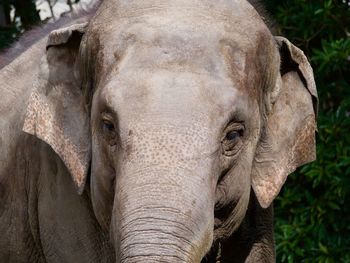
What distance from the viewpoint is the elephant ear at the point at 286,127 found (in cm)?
596

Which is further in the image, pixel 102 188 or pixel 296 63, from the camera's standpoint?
pixel 296 63

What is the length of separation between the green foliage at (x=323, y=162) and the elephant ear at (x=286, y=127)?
8.15 ft

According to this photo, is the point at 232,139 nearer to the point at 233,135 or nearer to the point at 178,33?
the point at 233,135

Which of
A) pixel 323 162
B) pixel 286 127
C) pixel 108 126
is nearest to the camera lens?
pixel 108 126

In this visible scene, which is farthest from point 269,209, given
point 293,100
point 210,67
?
point 210,67

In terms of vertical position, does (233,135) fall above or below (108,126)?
below

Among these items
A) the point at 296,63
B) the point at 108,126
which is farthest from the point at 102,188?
the point at 296,63

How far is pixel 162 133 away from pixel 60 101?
91 cm

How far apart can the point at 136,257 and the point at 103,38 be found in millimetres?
1091

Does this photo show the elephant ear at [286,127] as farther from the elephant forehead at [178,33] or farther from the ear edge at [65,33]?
the ear edge at [65,33]

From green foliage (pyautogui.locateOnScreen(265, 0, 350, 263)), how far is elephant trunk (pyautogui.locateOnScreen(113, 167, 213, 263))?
3.42m

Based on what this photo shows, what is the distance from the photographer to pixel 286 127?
6.02m

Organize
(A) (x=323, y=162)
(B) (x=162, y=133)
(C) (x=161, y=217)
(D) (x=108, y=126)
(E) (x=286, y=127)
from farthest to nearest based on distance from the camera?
(A) (x=323, y=162) → (E) (x=286, y=127) → (D) (x=108, y=126) → (B) (x=162, y=133) → (C) (x=161, y=217)

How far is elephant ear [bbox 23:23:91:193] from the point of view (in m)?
6.00
